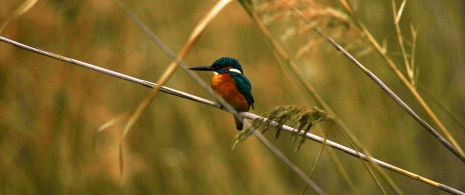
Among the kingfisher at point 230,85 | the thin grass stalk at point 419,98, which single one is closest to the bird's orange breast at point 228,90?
the kingfisher at point 230,85

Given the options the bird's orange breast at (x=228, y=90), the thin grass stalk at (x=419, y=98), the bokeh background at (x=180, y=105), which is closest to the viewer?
the thin grass stalk at (x=419, y=98)

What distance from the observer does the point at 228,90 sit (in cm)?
175

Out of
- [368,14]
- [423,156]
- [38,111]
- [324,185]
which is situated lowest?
[423,156]

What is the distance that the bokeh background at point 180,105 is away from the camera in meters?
1.95

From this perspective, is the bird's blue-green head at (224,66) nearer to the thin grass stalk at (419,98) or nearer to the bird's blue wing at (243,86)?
the bird's blue wing at (243,86)

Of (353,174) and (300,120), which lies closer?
(300,120)

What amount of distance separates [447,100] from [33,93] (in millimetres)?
1425

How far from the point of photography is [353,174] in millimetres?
2127

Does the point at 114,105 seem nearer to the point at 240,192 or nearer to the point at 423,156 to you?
the point at 240,192

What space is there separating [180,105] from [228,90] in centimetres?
37

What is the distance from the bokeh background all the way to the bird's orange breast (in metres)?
0.30

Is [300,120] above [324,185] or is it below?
above

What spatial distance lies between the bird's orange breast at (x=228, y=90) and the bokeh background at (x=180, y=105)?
0.99ft

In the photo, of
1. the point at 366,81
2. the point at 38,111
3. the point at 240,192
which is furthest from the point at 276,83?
the point at 38,111
